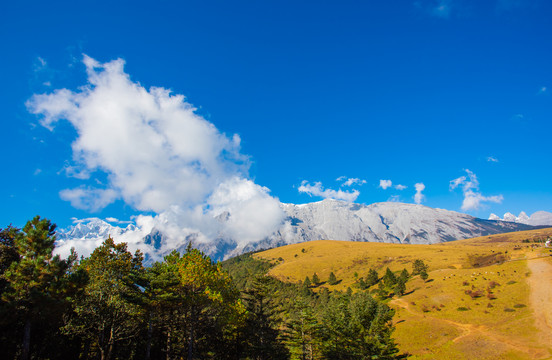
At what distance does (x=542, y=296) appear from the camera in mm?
58844

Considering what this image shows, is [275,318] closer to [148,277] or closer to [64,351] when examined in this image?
[148,277]

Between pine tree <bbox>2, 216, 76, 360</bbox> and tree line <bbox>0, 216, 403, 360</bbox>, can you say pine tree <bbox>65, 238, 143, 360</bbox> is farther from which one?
pine tree <bbox>2, 216, 76, 360</bbox>

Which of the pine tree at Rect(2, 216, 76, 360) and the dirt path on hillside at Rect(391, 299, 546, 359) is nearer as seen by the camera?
the pine tree at Rect(2, 216, 76, 360)

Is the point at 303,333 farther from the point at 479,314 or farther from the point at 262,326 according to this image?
the point at 479,314

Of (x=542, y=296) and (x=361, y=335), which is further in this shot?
(x=542, y=296)

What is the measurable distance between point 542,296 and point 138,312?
86.0 metres

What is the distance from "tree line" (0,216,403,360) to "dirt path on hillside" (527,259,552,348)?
34.7 meters

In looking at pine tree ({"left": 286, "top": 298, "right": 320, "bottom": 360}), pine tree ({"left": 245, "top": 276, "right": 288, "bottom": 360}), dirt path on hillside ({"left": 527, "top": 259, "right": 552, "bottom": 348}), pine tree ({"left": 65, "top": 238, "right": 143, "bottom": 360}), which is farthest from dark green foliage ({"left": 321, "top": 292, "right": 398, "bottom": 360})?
dirt path on hillside ({"left": 527, "top": 259, "right": 552, "bottom": 348})

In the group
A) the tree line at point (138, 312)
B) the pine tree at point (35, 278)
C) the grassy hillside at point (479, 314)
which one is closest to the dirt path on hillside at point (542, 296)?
the grassy hillside at point (479, 314)

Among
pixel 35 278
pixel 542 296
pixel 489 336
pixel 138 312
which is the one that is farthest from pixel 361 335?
pixel 542 296

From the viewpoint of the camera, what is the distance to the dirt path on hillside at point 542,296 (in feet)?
150

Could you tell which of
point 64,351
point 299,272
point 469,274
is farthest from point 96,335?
point 299,272

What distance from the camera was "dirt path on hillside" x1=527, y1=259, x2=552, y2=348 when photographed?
4573 centimetres

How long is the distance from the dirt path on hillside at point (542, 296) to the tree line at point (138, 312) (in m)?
34.7
